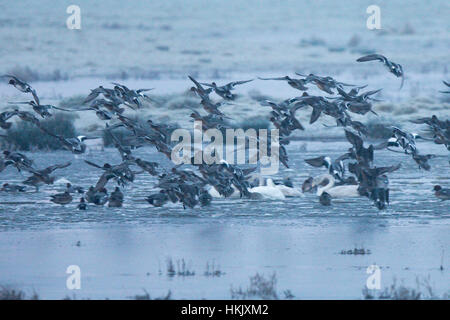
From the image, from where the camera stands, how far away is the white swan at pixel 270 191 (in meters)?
17.4

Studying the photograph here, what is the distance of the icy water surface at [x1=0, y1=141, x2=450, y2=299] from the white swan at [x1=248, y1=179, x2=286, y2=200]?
0.18 metres

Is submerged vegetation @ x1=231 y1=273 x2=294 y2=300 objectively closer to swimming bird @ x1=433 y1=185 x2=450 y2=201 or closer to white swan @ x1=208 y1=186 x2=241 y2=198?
swimming bird @ x1=433 y1=185 x2=450 y2=201

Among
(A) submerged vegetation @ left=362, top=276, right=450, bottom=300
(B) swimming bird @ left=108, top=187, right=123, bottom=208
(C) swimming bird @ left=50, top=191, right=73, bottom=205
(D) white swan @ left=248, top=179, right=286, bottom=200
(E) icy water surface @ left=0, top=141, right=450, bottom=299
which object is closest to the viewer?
(A) submerged vegetation @ left=362, top=276, right=450, bottom=300

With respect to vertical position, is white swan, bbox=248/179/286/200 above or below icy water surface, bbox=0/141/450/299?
above

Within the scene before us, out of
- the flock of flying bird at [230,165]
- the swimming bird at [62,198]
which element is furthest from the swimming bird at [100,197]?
the swimming bird at [62,198]

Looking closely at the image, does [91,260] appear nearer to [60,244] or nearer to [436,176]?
[60,244]

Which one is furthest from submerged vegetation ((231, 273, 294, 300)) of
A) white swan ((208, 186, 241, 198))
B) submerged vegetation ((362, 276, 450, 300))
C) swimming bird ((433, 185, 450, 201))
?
white swan ((208, 186, 241, 198))

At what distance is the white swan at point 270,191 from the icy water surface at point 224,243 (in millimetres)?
180

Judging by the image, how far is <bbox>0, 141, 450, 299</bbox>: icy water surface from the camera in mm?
11648

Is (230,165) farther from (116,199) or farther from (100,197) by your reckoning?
(100,197)

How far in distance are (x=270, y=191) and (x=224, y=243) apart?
12.0ft

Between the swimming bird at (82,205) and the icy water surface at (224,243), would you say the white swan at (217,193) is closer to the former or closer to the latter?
the icy water surface at (224,243)

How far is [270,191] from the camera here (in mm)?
17469
